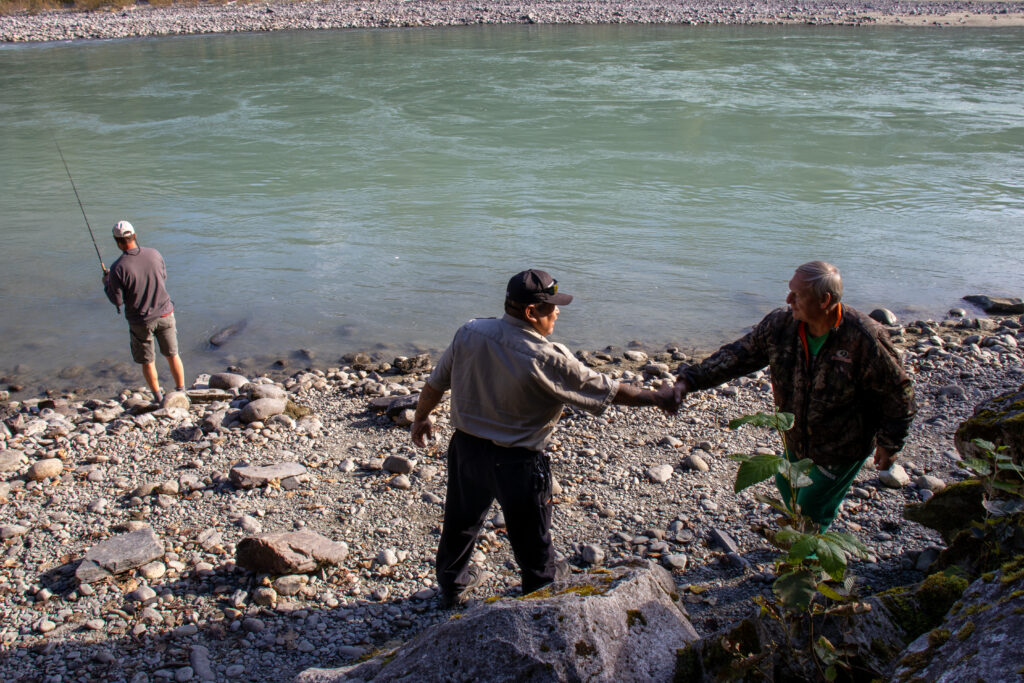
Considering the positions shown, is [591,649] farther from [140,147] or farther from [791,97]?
[791,97]

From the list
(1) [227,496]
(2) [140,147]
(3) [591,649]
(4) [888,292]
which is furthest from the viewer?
(2) [140,147]

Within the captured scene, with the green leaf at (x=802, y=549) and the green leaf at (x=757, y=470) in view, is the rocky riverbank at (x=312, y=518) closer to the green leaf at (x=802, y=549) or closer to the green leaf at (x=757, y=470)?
the green leaf at (x=757, y=470)

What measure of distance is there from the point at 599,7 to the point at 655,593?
2256 inches

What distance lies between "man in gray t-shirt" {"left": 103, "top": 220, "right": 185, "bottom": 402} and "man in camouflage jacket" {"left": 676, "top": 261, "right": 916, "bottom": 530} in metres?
6.03

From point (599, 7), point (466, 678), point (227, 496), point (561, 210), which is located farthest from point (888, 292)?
point (599, 7)

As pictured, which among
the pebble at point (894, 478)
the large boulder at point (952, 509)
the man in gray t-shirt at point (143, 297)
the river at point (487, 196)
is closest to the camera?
the large boulder at point (952, 509)

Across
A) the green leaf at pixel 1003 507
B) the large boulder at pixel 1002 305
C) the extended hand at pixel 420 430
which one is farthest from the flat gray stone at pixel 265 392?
the large boulder at pixel 1002 305

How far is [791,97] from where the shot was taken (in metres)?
27.7

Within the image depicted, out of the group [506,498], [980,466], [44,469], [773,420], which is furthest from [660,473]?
[44,469]

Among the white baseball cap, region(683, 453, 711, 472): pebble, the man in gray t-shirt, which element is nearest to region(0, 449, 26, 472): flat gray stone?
the man in gray t-shirt

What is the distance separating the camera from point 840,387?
4.06m

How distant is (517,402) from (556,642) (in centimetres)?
129

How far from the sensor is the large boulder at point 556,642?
306cm

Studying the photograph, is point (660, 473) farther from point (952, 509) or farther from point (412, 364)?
point (412, 364)
